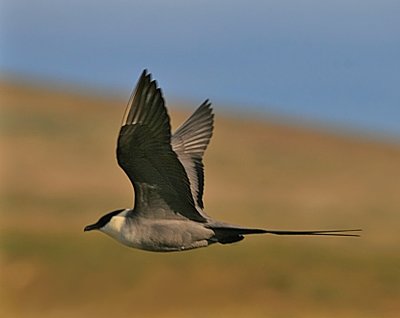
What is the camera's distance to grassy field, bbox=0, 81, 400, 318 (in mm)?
19156

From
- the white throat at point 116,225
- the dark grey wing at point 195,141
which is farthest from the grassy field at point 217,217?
the white throat at point 116,225

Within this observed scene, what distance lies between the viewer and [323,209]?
26.8m

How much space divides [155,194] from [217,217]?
16.4m

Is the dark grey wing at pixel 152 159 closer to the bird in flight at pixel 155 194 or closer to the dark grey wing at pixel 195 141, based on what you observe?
the bird in flight at pixel 155 194

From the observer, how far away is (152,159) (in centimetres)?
793

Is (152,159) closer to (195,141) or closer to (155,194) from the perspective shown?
(155,194)

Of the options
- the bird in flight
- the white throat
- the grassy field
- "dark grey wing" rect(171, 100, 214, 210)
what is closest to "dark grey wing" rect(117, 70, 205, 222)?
the bird in flight

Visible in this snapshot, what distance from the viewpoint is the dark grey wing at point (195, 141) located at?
375 inches

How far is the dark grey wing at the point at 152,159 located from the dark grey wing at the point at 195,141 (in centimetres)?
101

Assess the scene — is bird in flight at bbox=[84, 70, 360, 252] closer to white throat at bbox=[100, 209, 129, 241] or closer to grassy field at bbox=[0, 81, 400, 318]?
white throat at bbox=[100, 209, 129, 241]

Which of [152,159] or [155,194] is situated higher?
[152,159]

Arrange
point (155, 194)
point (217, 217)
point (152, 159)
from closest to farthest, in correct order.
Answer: point (152, 159), point (155, 194), point (217, 217)

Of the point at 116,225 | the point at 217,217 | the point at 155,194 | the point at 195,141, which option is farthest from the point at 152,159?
the point at 217,217

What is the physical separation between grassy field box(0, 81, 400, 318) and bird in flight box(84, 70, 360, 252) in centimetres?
996
